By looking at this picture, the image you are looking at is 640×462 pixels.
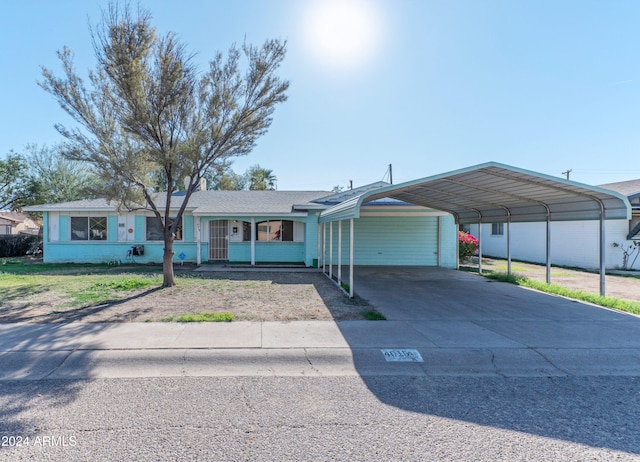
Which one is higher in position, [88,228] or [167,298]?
[88,228]

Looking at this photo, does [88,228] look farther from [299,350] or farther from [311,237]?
[299,350]

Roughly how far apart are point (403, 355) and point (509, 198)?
8166 millimetres

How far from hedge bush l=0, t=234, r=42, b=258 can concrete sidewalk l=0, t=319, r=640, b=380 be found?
19570mm

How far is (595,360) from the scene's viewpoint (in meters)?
5.01

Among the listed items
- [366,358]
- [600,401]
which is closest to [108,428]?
[366,358]

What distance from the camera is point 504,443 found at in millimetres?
3002

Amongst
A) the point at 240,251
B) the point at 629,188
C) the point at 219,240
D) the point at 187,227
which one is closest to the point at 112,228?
the point at 187,227

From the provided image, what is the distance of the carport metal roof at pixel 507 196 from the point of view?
26.7 feet

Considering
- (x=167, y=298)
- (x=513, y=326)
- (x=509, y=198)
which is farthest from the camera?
(x=509, y=198)

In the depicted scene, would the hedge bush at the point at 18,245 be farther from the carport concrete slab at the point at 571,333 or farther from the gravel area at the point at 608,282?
the gravel area at the point at 608,282

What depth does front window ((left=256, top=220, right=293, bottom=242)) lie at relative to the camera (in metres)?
16.7

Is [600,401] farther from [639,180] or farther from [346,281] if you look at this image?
[639,180]

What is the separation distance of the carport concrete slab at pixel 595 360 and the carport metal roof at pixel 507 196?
402 centimetres

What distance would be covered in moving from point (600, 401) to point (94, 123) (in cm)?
1139
